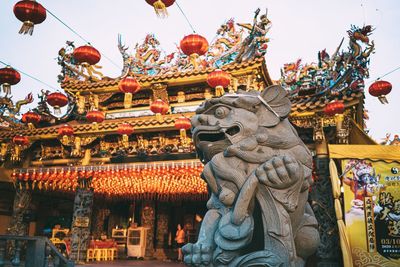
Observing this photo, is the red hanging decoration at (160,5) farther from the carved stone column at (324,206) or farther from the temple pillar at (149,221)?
the temple pillar at (149,221)

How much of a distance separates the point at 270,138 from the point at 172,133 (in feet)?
22.7

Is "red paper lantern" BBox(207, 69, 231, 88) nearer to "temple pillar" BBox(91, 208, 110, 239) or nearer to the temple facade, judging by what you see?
the temple facade

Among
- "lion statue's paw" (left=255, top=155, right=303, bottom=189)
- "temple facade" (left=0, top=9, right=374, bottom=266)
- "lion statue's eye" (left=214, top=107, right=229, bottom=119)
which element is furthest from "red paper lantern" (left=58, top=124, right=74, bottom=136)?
"lion statue's paw" (left=255, top=155, right=303, bottom=189)

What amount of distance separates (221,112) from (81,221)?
7.71 meters

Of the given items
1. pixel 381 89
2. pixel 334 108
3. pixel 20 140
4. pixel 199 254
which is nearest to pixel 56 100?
pixel 20 140

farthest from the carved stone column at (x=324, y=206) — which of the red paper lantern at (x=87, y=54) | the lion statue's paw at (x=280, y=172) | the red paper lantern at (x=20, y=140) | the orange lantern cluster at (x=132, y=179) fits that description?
the red paper lantern at (x=20, y=140)

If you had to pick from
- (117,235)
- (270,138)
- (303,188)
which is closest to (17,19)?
(270,138)

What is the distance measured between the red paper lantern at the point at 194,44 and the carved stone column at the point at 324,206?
322 centimetres

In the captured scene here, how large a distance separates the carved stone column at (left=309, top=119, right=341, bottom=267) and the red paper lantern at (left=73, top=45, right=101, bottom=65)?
17.2 ft

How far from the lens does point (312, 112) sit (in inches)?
307

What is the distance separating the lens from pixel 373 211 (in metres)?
6.45

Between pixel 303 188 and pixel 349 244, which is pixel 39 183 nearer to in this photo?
pixel 349 244

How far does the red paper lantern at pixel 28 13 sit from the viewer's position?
207 inches

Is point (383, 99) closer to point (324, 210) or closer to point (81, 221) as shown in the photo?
point (324, 210)
